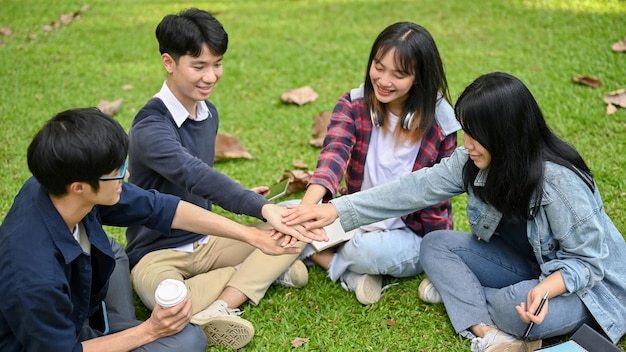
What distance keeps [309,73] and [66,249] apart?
3.22m

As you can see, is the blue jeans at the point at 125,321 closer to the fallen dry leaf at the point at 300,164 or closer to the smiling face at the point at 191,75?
the smiling face at the point at 191,75

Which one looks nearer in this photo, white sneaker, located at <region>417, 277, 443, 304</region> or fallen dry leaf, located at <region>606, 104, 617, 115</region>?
white sneaker, located at <region>417, 277, 443, 304</region>

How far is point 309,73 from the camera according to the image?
4992 mm

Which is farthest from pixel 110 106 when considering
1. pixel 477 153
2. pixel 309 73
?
pixel 477 153

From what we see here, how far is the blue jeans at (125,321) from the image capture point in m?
2.30

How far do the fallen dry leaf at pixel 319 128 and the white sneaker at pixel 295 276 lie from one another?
1.26 metres

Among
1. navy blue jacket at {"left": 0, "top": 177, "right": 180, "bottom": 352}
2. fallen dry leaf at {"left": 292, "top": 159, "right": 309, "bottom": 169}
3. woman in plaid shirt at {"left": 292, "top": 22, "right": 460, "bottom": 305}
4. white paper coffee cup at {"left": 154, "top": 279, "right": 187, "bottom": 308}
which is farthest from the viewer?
fallen dry leaf at {"left": 292, "top": 159, "right": 309, "bottom": 169}

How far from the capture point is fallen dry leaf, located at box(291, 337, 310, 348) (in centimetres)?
261

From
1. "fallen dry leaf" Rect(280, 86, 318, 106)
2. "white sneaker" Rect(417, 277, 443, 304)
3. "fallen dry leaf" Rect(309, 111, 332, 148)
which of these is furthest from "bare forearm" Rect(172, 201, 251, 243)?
"fallen dry leaf" Rect(280, 86, 318, 106)

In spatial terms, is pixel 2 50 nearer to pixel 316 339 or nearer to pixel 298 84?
pixel 298 84

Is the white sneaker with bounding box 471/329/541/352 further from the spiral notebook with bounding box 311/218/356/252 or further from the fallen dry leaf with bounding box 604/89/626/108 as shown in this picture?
the fallen dry leaf with bounding box 604/89/626/108

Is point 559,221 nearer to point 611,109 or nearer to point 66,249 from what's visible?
point 66,249

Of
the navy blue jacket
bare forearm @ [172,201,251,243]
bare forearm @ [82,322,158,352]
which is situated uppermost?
the navy blue jacket

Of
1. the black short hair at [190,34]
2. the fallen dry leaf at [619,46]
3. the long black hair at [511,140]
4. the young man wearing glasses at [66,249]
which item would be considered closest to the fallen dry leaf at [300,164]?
the black short hair at [190,34]
